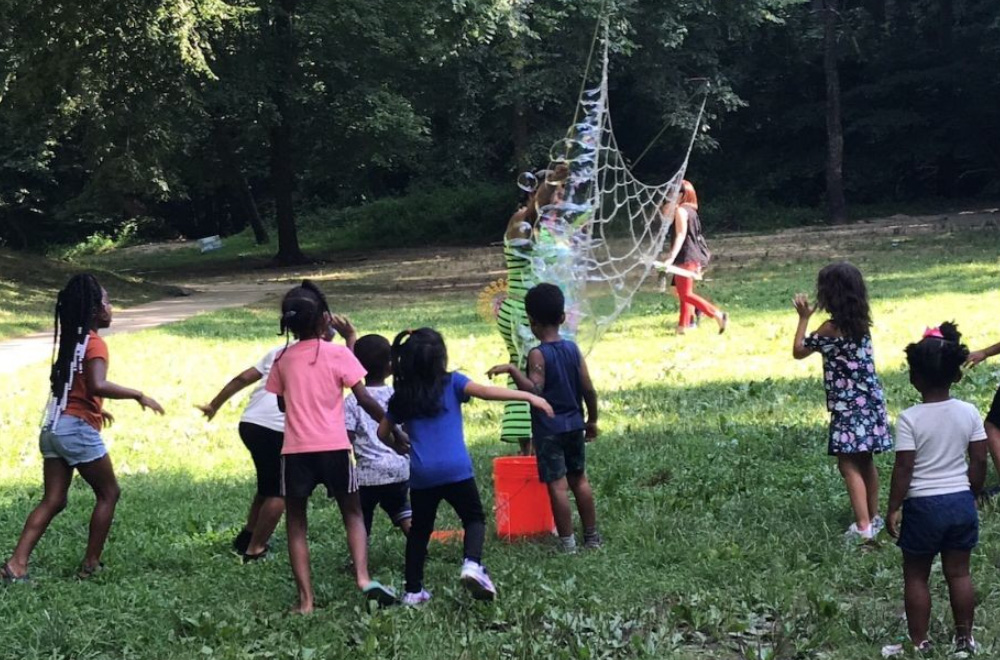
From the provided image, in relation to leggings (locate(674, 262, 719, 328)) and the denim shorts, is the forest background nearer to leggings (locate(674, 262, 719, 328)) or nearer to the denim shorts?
leggings (locate(674, 262, 719, 328))

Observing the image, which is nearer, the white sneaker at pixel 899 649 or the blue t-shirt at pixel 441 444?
the white sneaker at pixel 899 649

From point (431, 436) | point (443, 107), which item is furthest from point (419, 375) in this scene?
point (443, 107)

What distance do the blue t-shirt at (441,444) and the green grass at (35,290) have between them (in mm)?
11971

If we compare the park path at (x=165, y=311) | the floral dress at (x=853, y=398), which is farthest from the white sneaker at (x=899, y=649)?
the park path at (x=165, y=311)

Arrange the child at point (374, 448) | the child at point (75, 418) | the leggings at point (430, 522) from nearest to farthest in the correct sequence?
the leggings at point (430, 522)
the child at point (75, 418)
the child at point (374, 448)

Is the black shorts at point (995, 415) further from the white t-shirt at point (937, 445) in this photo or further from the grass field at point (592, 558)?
the white t-shirt at point (937, 445)

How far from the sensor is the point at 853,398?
18.4 ft

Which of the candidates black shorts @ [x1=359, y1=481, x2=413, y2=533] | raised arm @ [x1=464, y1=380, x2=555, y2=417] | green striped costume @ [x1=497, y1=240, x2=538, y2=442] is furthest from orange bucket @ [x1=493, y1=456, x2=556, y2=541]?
raised arm @ [x1=464, y1=380, x2=555, y2=417]

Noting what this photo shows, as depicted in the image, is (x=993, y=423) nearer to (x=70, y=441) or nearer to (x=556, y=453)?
(x=556, y=453)

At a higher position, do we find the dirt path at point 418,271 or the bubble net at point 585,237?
the bubble net at point 585,237

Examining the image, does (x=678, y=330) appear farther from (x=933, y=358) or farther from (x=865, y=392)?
(x=933, y=358)

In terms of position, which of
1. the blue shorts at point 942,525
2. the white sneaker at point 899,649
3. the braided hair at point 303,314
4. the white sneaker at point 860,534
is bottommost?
the white sneaker at point 899,649

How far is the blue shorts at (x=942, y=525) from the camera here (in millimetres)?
4129

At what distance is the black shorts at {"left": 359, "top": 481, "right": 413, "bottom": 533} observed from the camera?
5582 millimetres
